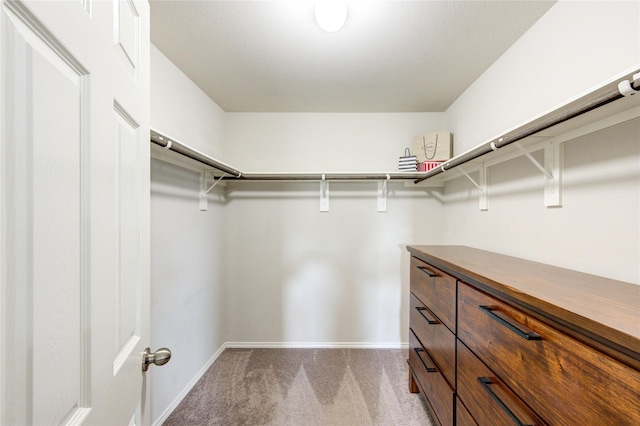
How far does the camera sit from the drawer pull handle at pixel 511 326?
0.69 metres

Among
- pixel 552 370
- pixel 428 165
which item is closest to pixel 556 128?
pixel 552 370

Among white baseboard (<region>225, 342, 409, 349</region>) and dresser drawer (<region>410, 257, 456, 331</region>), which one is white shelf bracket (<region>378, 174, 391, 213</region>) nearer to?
dresser drawer (<region>410, 257, 456, 331</region>)

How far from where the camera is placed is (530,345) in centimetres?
72

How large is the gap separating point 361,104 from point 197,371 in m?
2.57

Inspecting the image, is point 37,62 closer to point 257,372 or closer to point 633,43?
point 633,43

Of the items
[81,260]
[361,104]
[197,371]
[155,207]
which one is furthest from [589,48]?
[197,371]

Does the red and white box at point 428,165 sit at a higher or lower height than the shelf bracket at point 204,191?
higher

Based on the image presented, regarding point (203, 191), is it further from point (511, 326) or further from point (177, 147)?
point (511, 326)

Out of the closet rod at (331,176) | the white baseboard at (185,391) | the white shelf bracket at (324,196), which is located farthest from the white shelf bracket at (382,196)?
the white baseboard at (185,391)

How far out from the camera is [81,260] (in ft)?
1.44

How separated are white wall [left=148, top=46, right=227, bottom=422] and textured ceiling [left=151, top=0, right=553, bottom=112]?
249 millimetres

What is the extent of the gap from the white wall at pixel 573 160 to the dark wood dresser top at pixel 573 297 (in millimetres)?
A: 145

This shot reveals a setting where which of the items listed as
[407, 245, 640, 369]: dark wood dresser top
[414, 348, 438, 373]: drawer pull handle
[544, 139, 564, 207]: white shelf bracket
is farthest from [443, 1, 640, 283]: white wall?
[414, 348, 438, 373]: drawer pull handle

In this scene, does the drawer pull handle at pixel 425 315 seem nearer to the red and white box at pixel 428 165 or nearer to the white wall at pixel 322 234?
the white wall at pixel 322 234
